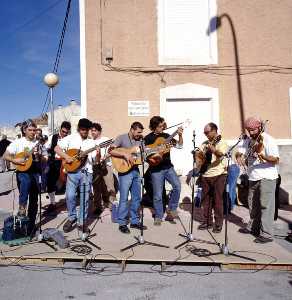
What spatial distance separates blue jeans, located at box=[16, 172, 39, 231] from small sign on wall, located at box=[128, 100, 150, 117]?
446 centimetres

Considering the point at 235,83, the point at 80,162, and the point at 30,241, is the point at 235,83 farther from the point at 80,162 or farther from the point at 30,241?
the point at 30,241

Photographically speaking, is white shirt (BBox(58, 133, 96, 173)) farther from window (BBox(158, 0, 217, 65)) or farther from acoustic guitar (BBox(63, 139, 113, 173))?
window (BBox(158, 0, 217, 65))

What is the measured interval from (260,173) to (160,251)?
6.36 ft

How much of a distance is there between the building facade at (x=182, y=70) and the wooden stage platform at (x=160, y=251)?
4214mm

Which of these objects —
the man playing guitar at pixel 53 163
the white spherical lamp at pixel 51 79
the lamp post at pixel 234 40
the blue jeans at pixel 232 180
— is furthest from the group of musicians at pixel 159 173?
the white spherical lamp at pixel 51 79

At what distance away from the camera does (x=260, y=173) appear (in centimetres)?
604

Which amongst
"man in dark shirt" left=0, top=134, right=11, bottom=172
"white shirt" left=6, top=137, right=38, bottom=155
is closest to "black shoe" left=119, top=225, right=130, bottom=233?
"white shirt" left=6, top=137, right=38, bottom=155

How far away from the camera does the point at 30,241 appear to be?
236 inches

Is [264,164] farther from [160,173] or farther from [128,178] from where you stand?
[128,178]

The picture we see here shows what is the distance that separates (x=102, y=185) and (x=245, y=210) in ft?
10.1

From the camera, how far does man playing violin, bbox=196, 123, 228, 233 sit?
253 inches

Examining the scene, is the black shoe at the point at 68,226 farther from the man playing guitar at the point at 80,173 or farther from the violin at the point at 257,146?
the violin at the point at 257,146

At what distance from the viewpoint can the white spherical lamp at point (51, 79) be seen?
1218cm

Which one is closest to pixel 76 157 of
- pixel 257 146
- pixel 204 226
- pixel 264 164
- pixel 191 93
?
pixel 204 226
